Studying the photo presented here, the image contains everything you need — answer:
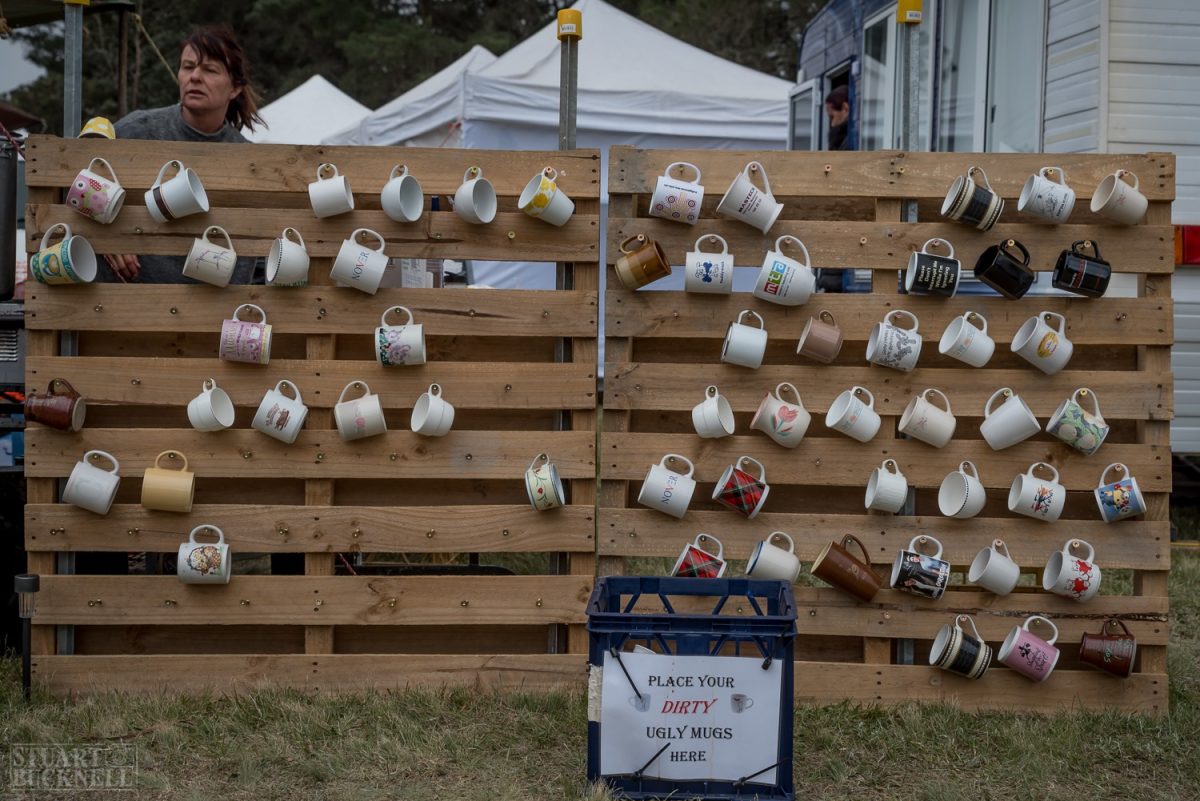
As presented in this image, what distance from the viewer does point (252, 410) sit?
144 inches

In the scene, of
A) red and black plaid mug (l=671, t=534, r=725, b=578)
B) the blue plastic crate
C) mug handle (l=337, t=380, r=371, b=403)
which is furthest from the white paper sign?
mug handle (l=337, t=380, r=371, b=403)

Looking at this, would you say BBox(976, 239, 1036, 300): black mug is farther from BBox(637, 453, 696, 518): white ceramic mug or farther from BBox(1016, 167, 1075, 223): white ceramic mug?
BBox(637, 453, 696, 518): white ceramic mug

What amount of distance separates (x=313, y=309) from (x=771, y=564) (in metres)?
1.59

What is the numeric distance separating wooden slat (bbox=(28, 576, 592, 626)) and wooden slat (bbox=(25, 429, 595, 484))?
33 cm

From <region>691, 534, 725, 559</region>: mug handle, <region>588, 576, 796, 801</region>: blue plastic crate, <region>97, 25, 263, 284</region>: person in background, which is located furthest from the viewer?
<region>97, 25, 263, 284</region>: person in background

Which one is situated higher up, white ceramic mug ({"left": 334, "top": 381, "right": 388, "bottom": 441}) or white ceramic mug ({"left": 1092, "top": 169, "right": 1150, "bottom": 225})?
white ceramic mug ({"left": 1092, "top": 169, "right": 1150, "bottom": 225})

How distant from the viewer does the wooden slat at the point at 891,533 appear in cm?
362

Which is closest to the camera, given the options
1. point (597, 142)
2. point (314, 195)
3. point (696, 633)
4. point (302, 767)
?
point (696, 633)

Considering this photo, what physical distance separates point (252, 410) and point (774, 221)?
5.63ft

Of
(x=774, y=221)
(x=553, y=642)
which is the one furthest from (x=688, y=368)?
(x=553, y=642)

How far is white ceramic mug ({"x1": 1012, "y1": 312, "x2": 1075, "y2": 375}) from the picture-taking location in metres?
3.54

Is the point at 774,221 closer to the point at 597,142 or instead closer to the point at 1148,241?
the point at 1148,241

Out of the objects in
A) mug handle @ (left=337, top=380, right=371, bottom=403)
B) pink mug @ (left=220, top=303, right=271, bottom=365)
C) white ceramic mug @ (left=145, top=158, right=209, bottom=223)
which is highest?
white ceramic mug @ (left=145, top=158, right=209, bottom=223)

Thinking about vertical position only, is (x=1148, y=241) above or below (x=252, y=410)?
above
